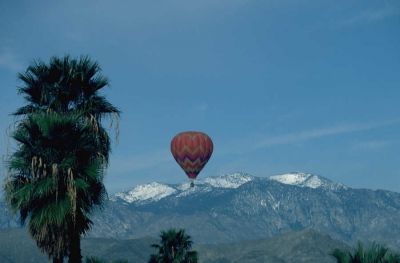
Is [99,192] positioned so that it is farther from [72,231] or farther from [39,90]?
[39,90]

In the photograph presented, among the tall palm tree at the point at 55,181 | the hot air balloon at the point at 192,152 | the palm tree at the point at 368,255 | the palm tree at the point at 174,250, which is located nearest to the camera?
the tall palm tree at the point at 55,181

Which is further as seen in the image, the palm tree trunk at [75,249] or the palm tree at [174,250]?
the palm tree at [174,250]

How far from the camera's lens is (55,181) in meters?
27.5

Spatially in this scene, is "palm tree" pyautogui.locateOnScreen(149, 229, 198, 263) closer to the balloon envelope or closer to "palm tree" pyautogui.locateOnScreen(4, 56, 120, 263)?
the balloon envelope

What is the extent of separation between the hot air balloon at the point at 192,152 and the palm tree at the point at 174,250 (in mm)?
45904

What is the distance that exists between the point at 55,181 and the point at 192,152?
116 m

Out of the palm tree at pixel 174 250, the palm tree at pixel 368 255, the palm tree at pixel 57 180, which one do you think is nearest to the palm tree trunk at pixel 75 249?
the palm tree at pixel 57 180

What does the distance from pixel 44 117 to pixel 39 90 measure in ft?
14.8

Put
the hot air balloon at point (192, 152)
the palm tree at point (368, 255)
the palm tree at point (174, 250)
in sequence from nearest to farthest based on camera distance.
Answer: the palm tree at point (368, 255) < the palm tree at point (174, 250) < the hot air balloon at point (192, 152)

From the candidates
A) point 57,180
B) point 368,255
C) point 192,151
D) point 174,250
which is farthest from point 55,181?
point 192,151

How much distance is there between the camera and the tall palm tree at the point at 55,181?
27.4 metres

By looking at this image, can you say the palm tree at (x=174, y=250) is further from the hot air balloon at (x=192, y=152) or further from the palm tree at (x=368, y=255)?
the palm tree at (x=368, y=255)

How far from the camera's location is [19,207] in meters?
28.0

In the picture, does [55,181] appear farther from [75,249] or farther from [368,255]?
[368,255]
